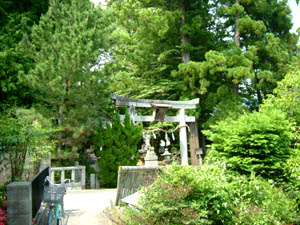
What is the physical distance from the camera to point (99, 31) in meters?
14.0

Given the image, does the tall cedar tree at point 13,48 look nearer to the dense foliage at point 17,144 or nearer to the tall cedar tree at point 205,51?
the dense foliage at point 17,144

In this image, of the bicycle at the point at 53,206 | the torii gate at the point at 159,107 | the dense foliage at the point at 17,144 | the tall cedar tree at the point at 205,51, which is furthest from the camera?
the tall cedar tree at the point at 205,51

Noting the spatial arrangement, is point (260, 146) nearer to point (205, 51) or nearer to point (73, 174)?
point (73, 174)

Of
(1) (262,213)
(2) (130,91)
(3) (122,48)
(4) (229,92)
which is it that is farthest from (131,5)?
(1) (262,213)

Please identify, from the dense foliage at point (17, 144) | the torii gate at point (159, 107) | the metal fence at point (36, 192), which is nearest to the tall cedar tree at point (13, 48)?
the torii gate at point (159, 107)

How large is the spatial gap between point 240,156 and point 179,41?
1547 cm

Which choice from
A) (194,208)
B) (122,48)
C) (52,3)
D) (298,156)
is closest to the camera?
(194,208)

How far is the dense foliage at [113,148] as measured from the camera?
13859mm

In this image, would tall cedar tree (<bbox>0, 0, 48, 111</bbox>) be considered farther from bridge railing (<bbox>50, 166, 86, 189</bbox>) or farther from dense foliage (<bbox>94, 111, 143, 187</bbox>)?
dense foliage (<bbox>94, 111, 143, 187</bbox>)

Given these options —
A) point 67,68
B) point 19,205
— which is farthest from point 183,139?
point 19,205

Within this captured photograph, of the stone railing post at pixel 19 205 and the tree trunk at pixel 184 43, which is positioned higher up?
the tree trunk at pixel 184 43

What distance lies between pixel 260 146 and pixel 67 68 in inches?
306

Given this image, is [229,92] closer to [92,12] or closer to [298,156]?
[92,12]

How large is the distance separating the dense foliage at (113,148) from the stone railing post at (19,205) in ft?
29.3
